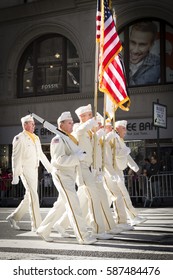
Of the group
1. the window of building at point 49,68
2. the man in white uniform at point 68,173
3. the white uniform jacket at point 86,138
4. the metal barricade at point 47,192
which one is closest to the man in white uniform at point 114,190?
the white uniform jacket at point 86,138

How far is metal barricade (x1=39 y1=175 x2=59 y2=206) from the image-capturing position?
52.3ft

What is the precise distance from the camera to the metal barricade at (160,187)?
14602 mm

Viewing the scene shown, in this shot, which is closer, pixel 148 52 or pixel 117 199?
pixel 117 199

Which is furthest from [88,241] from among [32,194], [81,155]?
[32,194]

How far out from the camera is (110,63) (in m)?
8.34

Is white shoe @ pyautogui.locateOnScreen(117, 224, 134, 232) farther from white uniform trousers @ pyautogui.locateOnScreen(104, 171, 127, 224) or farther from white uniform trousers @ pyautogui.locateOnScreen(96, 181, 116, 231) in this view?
white uniform trousers @ pyautogui.locateOnScreen(96, 181, 116, 231)

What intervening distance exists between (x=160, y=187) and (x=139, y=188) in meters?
0.66

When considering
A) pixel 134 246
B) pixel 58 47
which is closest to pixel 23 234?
pixel 134 246

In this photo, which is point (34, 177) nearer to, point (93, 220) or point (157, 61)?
point (93, 220)

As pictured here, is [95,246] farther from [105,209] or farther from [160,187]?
[160,187]

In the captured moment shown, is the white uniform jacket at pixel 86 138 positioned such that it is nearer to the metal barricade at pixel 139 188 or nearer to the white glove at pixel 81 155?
the white glove at pixel 81 155

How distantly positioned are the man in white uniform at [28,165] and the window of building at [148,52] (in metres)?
13.2

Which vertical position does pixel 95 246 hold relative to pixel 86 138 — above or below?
below

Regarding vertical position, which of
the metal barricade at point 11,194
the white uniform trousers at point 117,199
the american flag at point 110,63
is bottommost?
the metal barricade at point 11,194
